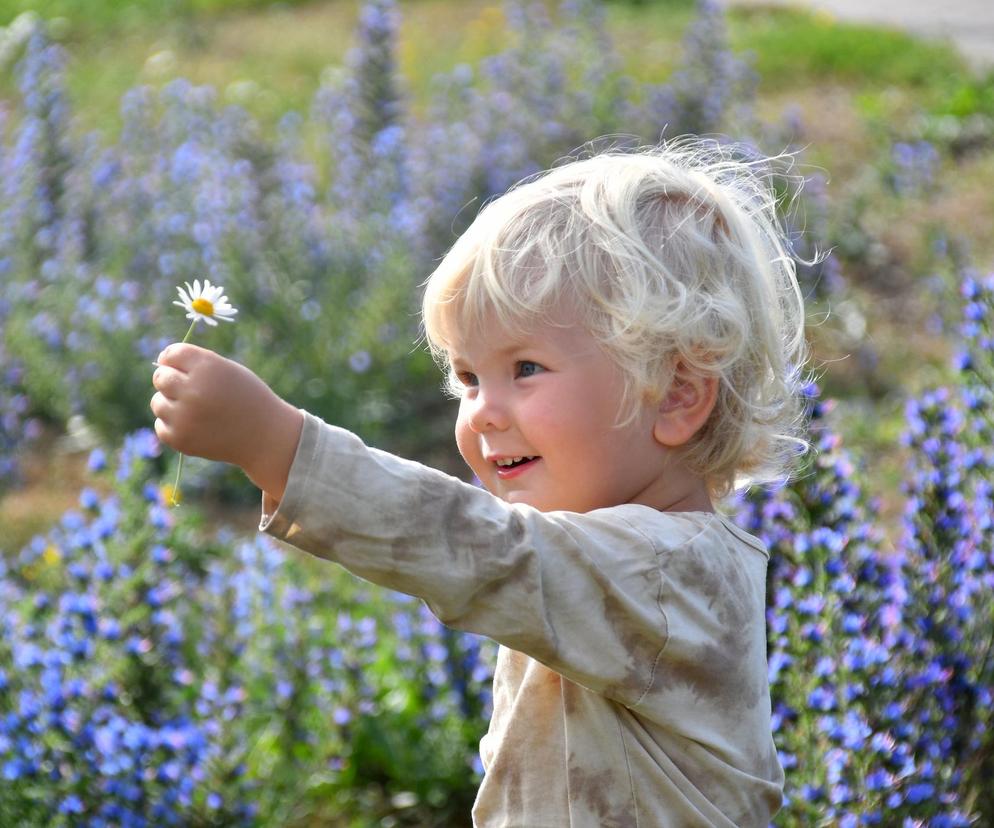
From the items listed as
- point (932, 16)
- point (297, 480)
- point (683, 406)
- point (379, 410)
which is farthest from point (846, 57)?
point (297, 480)

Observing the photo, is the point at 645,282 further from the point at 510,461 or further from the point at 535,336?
the point at 510,461

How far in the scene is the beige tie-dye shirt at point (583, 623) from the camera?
54.9 inches

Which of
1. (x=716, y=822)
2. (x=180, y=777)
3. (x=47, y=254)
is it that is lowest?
(x=47, y=254)

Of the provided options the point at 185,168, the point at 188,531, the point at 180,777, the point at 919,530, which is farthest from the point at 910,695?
the point at 185,168

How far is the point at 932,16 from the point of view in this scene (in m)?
10.1

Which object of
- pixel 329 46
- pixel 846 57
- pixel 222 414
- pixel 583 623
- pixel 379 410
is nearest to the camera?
pixel 222 414

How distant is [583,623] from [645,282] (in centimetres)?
37

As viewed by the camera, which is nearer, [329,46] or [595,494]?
[595,494]

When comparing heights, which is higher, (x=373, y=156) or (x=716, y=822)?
(x=716, y=822)

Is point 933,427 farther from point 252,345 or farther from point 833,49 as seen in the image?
point 833,49

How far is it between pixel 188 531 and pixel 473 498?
8.02 feet

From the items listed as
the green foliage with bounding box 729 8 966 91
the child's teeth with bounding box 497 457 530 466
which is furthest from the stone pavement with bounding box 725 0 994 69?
the child's teeth with bounding box 497 457 530 466

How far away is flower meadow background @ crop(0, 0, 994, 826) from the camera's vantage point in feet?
8.41

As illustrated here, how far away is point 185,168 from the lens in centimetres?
544
